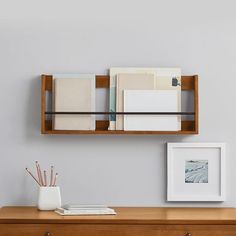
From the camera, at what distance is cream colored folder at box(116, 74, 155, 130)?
351 cm

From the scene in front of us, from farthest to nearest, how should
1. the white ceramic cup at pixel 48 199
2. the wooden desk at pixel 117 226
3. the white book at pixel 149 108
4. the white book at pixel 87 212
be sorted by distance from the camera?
the white book at pixel 149 108
the white ceramic cup at pixel 48 199
the white book at pixel 87 212
the wooden desk at pixel 117 226

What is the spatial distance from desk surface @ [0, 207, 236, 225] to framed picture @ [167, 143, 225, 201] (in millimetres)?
182

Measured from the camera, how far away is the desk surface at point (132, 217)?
10.1 feet

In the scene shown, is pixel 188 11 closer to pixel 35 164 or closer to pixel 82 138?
pixel 82 138

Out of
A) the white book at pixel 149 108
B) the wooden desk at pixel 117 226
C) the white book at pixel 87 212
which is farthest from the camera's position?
the white book at pixel 149 108

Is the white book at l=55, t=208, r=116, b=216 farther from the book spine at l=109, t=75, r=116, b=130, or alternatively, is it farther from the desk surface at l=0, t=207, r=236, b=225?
the book spine at l=109, t=75, r=116, b=130

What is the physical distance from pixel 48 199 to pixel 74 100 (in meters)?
0.56

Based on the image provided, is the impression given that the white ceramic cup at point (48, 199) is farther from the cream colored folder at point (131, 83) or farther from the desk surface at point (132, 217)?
the cream colored folder at point (131, 83)

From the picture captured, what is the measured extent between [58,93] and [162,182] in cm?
77

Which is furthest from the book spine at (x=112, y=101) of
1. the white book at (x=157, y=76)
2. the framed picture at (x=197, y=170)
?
the framed picture at (x=197, y=170)

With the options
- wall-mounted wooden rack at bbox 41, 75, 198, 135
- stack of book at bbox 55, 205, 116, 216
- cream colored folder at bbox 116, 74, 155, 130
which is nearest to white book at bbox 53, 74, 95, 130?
wall-mounted wooden rack at bbox 41, 75, 198, 135

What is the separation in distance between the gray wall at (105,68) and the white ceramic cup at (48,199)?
0.55 feet

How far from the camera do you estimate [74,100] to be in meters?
3.51

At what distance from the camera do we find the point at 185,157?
3.56m
